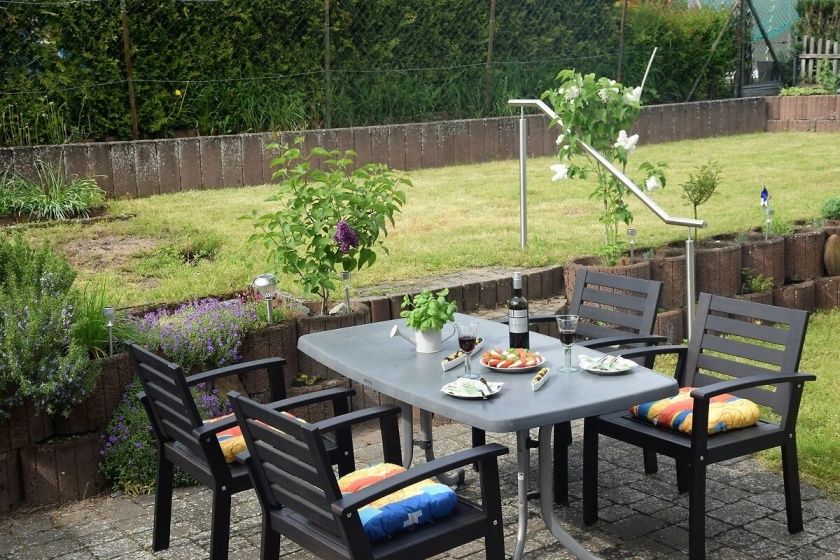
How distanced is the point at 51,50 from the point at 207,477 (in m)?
7.02

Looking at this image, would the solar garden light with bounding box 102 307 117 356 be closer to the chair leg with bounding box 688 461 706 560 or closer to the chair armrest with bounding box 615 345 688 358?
the chair armrest with bounding box 615 345 688 358

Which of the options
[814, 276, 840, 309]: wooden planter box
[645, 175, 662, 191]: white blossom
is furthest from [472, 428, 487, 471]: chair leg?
[814, 276, 840, 309]: wooden planter box

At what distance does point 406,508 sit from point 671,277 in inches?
170

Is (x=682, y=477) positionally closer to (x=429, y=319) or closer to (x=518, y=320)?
(x=518, y=320)

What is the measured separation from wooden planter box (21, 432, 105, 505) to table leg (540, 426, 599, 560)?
2070 mm

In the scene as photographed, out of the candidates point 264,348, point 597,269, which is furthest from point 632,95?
point 264,348

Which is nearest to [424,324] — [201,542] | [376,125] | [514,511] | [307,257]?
[514,511]

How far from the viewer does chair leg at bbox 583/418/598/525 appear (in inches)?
181

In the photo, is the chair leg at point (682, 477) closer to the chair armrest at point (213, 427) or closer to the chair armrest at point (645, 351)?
the chair armrest at point (645, 351)

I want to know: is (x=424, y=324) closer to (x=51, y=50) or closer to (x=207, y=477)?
(x=207, y=477)

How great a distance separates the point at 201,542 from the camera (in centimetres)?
453

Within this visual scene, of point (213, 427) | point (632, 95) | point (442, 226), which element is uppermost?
point (632, 95)

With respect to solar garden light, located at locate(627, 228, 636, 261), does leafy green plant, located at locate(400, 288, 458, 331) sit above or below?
above

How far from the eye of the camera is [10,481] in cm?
489
